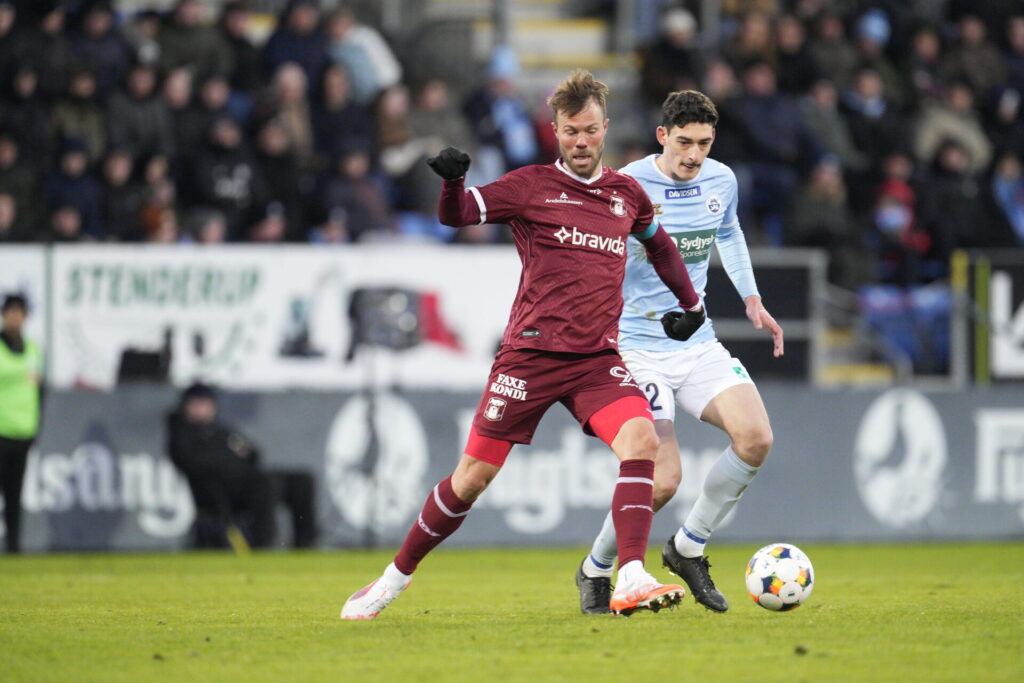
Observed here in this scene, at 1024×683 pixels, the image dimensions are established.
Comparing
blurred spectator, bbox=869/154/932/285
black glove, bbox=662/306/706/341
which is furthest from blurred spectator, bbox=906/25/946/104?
black glove, bbox=662/306/706/341

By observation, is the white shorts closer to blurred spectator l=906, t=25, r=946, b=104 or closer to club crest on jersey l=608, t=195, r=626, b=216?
club crest on jersey l=608, t=195, r=626, b=216

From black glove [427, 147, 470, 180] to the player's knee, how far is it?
2362mm

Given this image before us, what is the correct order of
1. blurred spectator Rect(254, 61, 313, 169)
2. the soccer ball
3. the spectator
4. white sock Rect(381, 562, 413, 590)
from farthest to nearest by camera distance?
blurred spectator Rect(254, 61, 313, 169) < the spectator < the soccer ball < white sock Rect(381, 562, 413, 590)

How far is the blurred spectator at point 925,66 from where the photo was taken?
21.1m

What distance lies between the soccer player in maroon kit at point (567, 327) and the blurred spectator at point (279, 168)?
9621 mm

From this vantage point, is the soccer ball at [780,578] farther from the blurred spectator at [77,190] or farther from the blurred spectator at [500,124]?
the blurred spectator at [500,124]

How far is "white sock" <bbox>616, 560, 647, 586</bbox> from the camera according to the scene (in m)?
7.33

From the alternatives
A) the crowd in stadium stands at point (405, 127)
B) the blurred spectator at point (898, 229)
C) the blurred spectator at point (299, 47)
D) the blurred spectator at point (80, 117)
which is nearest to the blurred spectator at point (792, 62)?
the crowd in stadium stands at point (405, 127)

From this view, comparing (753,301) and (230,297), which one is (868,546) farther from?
(753,301)

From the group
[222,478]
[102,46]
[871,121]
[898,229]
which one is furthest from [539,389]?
[871,121]

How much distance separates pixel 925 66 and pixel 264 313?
9.94m

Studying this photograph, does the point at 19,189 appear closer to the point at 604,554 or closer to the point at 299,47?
the point at 299,47

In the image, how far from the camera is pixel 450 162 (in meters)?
7.08

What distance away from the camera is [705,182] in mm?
8977
